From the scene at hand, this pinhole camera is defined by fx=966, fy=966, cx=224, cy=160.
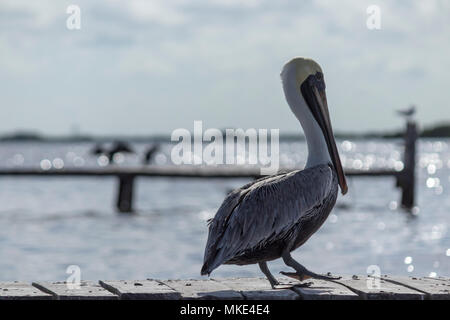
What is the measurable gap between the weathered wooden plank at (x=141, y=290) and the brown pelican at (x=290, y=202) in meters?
0.23

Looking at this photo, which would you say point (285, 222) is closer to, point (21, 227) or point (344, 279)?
point (344, 279)

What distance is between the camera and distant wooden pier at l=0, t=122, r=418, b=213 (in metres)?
21.0

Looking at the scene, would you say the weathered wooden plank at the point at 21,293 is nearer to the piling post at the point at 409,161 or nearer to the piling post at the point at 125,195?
the piling post at the point at 125,195

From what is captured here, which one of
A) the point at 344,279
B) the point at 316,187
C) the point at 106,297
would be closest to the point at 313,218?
the point at 316,187

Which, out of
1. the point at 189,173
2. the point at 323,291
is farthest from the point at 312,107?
the point at 189,173

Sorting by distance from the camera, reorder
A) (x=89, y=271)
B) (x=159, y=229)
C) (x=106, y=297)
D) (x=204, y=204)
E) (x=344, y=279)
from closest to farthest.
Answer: (x=106, y=297)
(x=344, y=279)
(x=89, y=271)
(x=159, y=229)
(x=204, y=204)

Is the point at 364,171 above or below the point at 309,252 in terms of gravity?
above

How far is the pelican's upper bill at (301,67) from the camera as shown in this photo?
560 cm

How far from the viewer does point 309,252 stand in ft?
54.4

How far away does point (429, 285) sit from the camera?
5527 millimetres

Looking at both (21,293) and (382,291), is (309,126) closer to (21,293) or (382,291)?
(382,291)

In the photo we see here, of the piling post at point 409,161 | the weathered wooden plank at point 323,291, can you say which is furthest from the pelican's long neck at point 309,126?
the piling post at point 409,161

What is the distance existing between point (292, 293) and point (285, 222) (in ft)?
1.32

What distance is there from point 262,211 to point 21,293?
1.36m
